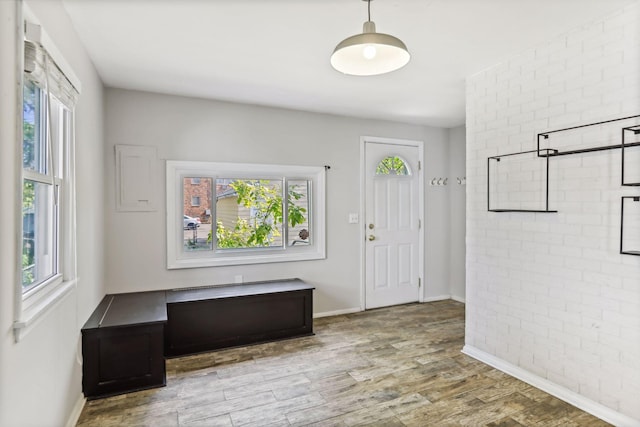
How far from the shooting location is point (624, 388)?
84.0 inches

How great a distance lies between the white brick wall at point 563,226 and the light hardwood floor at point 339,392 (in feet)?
1.13

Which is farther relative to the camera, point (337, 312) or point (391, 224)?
point (391, 224)

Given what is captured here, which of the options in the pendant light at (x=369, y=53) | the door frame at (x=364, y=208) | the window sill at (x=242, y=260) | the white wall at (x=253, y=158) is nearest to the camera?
the pendant light at (x=369, y=53)

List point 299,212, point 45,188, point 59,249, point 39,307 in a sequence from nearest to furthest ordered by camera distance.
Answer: point 39,307
point 45,188
point 59,249
point 299,212

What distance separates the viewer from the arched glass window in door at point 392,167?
4.71 meters

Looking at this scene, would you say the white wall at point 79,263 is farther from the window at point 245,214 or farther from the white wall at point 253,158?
the window at point 245,214

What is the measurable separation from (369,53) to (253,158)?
2401 mm

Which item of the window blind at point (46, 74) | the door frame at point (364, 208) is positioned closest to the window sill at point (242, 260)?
the door frame at point (364, 208)

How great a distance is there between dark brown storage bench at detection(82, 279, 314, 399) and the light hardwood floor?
113mm

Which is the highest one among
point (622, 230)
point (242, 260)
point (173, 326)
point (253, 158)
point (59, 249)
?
point (253, 158)

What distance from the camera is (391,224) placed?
4.78 meters

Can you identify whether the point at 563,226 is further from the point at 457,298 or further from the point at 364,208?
the point at 457,298

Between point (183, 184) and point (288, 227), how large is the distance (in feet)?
4.07

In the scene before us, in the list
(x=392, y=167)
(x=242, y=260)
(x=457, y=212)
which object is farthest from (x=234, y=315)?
(x=457, y=212)
